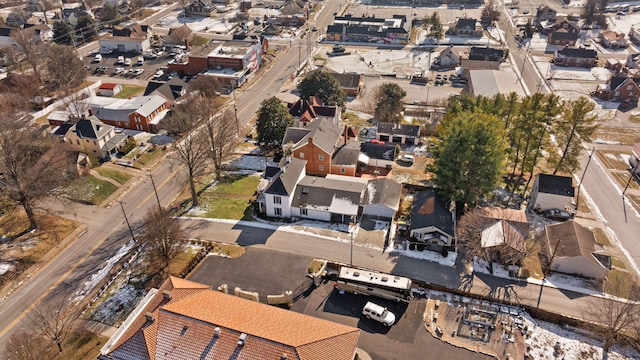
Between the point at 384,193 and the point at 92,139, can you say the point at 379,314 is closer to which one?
the point at 384,193

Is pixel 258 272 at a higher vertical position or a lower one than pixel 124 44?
lower

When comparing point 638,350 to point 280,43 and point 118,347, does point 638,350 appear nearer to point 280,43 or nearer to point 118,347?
point 118,347

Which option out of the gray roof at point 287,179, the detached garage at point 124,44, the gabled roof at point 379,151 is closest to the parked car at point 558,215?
the gabled roof at point 379,151

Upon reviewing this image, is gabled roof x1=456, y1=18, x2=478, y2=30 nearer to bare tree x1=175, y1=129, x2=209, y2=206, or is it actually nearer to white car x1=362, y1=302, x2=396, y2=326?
bare tree x1=175, y1=129, x2=209, y2=206

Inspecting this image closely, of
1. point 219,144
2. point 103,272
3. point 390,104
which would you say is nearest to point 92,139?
point 219,144

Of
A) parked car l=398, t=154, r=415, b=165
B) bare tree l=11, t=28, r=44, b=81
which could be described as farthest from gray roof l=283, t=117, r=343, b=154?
bare tree l=11, t=28, r=44, b=81

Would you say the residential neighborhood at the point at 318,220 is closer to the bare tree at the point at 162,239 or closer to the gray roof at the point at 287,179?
the gray roof at the point at 287,179
